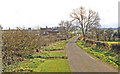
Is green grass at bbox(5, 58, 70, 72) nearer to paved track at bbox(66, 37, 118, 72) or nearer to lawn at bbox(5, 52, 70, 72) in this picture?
lawn at bbox(5, 52, 70, 72)

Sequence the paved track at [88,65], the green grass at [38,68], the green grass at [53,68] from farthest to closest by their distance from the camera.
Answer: the paved track at [88,65] → the green grass at [53,68] → the green grass at [38,68]

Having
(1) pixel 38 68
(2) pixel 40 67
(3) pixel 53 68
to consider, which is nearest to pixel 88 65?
(3) pixel 53 68

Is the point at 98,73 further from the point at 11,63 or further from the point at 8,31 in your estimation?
the point at 8,31

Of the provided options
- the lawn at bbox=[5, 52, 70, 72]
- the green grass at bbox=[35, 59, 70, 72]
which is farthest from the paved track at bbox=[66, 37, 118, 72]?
the lawn at bbox=[5, 52, 70, 72]

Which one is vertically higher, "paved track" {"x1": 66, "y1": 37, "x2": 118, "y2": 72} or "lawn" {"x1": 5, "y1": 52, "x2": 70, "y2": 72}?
"lawn" {"x1": 5, "y1": 52, "x2": 70, "y2": 72}

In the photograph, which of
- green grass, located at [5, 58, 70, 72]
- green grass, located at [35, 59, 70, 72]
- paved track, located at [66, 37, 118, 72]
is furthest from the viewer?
paved track, located at [66, 37, 118, 72]

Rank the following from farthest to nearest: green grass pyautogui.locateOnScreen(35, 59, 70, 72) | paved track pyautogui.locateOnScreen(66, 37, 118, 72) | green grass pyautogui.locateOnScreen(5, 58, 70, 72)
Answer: paved track pyautogui.locateOnScreen(66, 37, 118, 72)
green grass pyautogui.locateOnScreen(35, 59, 70, 72)
green grass pyautogui.locateOnScreen(5, 58, 70, 72)

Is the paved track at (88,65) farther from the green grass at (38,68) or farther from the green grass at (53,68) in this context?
the green grass at (38,68)

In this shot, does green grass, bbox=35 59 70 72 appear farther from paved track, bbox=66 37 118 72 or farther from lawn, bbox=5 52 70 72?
paved track, bbox=66 37 118 72

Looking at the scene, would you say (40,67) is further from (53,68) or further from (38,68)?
(53,68)

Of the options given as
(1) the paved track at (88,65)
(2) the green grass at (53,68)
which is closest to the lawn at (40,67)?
(2) the green grass at (53,68)

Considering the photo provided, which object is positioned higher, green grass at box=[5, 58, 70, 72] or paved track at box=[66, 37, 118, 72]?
green grass at box=[5, 58, 70, 72]

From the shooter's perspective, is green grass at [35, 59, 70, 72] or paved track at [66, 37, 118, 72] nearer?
green grass at [35, 59, 70, 72]

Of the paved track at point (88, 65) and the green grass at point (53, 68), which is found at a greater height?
the green grass at point (53, 68)
